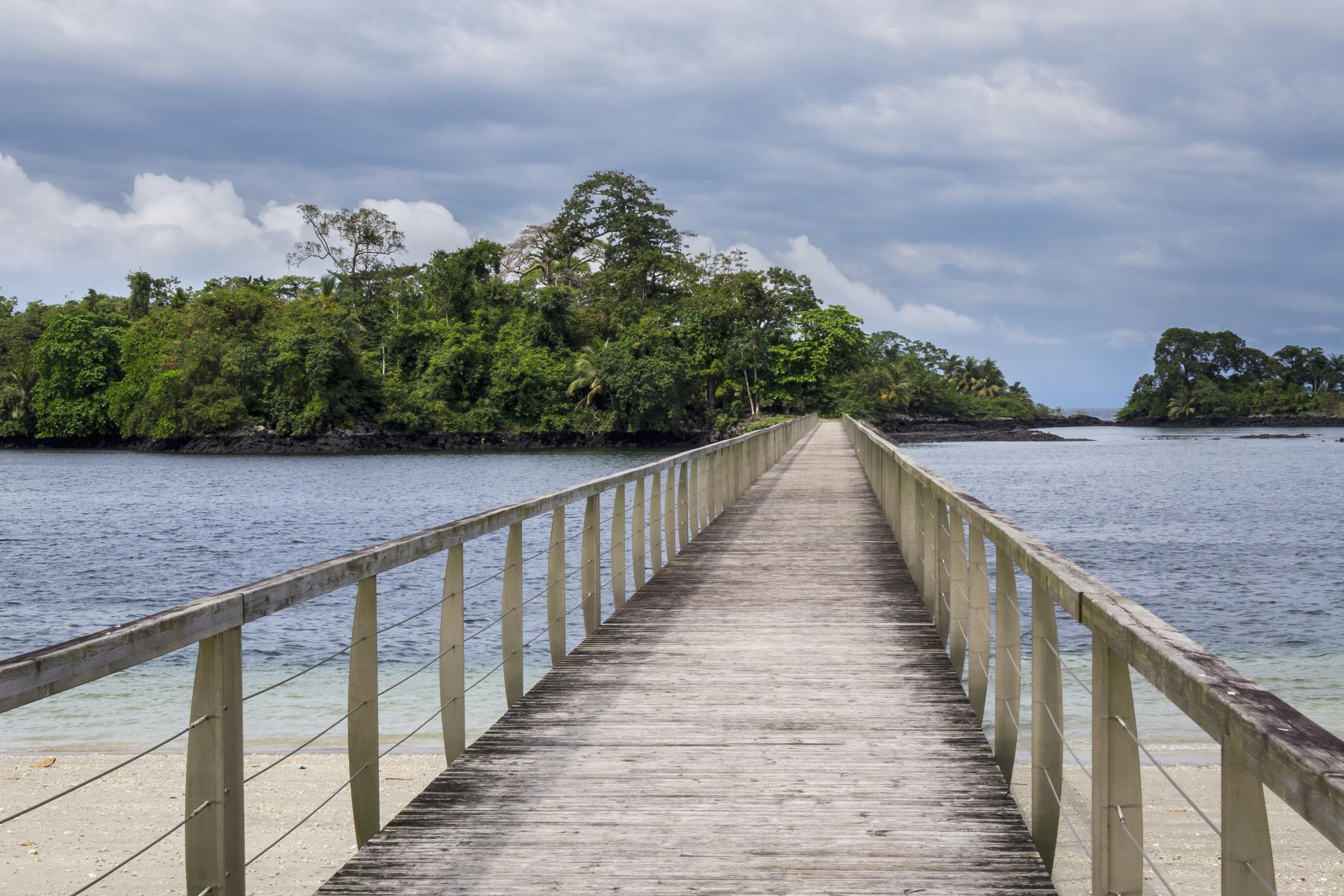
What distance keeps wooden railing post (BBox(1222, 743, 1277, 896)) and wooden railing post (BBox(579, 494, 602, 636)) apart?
5.18 m

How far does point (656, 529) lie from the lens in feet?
33.7

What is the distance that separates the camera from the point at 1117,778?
2.48 meters

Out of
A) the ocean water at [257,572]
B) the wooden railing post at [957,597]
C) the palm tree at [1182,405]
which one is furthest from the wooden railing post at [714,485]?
the palm tree at [1182,405]

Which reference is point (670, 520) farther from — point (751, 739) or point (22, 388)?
point (22, 388)

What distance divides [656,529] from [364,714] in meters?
6.73

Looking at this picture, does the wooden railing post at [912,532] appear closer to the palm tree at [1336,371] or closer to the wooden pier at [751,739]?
the wooden pier at [751,739]

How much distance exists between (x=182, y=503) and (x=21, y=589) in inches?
821

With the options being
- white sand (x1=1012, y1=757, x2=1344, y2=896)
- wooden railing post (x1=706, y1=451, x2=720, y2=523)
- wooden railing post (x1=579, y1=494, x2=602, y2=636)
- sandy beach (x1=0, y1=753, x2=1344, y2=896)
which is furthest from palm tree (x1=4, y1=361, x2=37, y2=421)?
white sand (x1=1012, y1=757, x2=1344, y2=896)

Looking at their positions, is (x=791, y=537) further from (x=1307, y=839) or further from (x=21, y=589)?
(x=21, y=589)

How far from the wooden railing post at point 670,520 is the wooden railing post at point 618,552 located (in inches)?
94.4

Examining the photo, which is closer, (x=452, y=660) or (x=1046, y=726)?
(x=1046, y=726)

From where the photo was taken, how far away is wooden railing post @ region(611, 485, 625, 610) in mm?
7949

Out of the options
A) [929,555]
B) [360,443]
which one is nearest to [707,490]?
[929,555]

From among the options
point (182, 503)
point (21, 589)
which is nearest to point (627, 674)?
point (21, 589)
